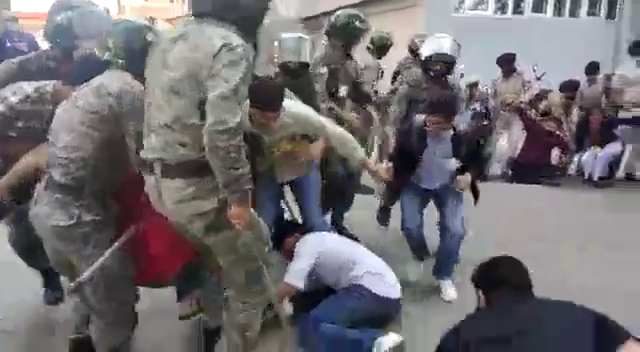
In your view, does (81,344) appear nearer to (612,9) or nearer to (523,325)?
(523,325)

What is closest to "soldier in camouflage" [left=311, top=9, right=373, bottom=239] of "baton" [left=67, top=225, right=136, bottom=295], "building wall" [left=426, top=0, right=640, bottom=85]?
"building wall" [left=426, top=0, right=640, bottom=85]

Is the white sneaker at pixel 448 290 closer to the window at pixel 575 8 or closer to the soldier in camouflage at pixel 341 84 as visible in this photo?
the soldier in camouflage at pixel 341 84

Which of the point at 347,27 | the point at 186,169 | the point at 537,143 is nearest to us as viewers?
the point at 186,169

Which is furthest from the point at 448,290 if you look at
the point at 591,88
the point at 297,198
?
the point at 591,88

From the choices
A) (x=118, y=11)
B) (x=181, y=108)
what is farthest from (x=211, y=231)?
(x=118, y=11)

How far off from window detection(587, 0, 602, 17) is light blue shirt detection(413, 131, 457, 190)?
131 cm

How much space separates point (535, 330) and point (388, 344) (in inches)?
25.8

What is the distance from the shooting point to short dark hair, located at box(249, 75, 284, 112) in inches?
82.3

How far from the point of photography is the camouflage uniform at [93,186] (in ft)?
6.56

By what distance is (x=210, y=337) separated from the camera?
236cm

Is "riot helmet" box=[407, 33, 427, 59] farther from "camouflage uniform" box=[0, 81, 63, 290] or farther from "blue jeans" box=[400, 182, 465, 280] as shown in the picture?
"camouflage uniform" box=[0, 81, 63, 290]

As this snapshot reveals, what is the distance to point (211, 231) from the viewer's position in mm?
1948

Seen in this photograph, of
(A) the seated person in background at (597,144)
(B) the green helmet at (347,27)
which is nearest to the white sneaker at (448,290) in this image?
(B) the green helmet at (347,27)

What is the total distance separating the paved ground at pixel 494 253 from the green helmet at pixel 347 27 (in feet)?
2.66
